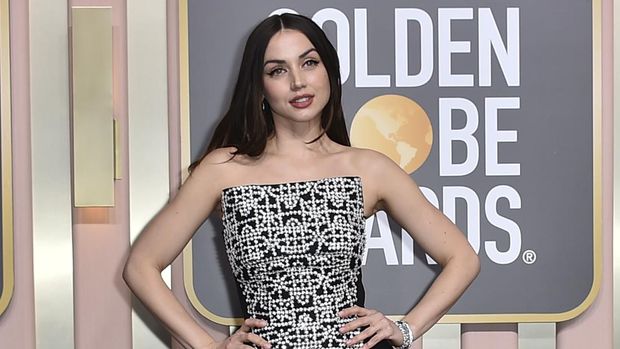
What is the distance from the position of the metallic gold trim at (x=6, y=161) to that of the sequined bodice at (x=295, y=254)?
443 mm

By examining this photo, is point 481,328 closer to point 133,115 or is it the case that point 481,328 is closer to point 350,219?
point 350,219

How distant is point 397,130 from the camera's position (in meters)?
2.17

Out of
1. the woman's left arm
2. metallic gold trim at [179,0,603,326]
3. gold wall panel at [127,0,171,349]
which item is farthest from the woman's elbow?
gold wall panel at [127,0,171,349]

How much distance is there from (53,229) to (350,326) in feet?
2.05

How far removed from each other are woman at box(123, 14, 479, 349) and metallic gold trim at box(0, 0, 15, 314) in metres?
0.26

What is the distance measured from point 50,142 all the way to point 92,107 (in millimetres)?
114

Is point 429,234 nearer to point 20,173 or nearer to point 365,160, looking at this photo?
point 365,160

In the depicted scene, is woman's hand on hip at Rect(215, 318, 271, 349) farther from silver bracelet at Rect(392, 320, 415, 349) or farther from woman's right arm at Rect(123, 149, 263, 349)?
silver bracelet at Rect(392, 320, 415, 349)

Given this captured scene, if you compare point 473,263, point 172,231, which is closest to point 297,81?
point 172,231

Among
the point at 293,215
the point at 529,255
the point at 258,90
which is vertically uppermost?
the point at 258,90

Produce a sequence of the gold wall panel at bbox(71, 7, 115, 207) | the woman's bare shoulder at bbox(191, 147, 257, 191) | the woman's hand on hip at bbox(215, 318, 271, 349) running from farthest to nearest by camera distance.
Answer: the gold wall panel at bbox(71, 7, 115, 207) < the woman's bare shoulder at bbox(191, 147, 257, 191) < the woman's hand on hip at bbox(215, 318, 271, 349)

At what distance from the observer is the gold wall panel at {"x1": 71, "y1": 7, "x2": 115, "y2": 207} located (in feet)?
6.93

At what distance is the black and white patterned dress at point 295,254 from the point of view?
193 cm

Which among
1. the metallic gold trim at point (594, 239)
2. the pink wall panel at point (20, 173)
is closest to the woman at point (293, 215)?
the metallic gold trim at point (594, 239)
